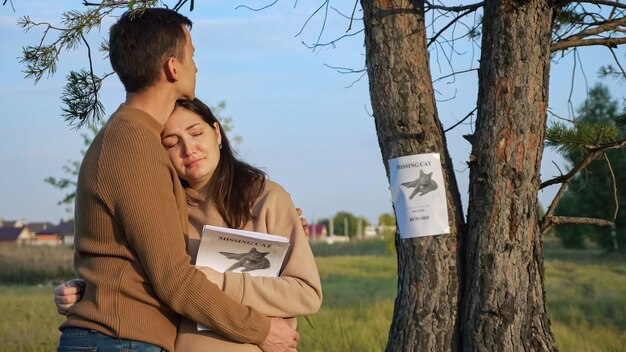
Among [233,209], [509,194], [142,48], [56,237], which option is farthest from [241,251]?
[56,237]

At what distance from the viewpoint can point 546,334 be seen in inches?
163

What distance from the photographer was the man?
9.31ft

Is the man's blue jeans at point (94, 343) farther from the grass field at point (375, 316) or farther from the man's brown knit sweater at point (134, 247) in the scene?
the grass field at point (375, 316)

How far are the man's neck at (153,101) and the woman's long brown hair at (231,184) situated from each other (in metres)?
0.25

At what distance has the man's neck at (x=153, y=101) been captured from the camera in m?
3.09

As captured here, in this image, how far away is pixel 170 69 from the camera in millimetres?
3086

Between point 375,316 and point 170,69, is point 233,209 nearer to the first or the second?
point 170,69

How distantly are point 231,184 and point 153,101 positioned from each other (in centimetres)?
53

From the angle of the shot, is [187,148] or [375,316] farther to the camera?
[375,316]

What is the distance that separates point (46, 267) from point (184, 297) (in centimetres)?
2522

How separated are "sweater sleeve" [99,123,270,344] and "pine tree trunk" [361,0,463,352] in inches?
57.8

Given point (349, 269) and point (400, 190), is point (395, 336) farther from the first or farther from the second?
point (349, 269)

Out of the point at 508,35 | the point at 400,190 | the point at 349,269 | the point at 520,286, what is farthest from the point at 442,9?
the point at 349,269

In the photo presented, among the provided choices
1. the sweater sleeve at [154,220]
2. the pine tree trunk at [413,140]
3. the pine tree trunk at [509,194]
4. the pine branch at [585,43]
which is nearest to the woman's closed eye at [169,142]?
the sweater sleeve at [154,220]
